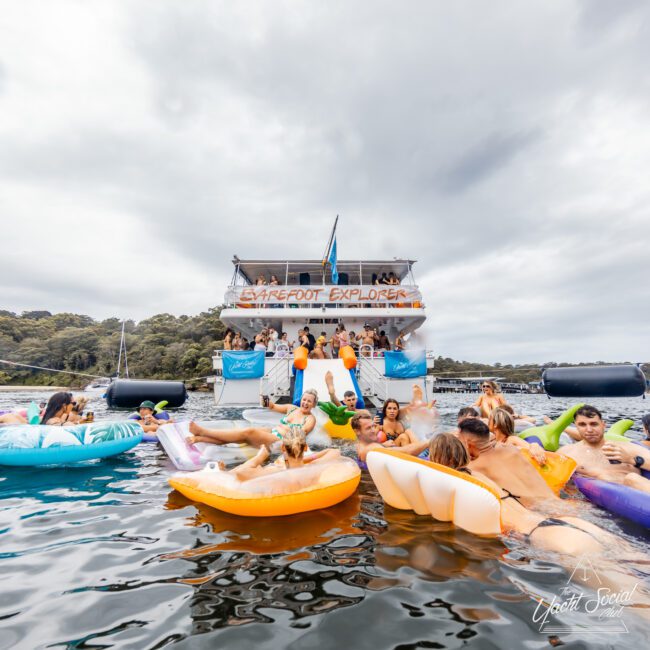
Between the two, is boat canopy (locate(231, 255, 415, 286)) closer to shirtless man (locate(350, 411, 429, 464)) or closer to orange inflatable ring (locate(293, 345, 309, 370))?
orange inflatable ring (locate(293, 345, 309, 370))

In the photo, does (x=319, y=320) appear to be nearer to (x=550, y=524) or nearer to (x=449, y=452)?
(x=449, y=452)

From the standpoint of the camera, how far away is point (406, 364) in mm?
13430

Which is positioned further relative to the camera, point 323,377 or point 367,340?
point 367,340

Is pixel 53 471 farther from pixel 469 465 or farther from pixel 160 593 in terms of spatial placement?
pixel 469 465

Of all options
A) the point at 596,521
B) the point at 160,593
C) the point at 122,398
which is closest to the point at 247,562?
the point at 160,593

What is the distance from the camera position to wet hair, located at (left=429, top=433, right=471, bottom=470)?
3.60 metres

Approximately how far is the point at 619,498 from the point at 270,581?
3.35m

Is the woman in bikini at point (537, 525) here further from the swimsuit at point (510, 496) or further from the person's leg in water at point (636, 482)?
the person's leg in water at point (636, 482)

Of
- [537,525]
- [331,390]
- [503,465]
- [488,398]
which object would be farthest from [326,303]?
[537,525]

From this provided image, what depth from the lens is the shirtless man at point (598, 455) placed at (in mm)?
4390

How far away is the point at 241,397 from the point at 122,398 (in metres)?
4.05

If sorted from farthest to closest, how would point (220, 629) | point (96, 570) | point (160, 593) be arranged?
point (96, 570)
point (160, 593)
point (220, 629)

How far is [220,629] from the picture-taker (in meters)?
2.05

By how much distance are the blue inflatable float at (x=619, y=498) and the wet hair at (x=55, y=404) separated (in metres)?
7.71
